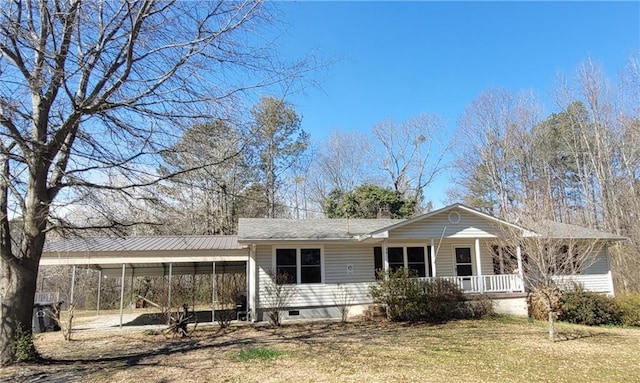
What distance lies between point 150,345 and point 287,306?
517 cm

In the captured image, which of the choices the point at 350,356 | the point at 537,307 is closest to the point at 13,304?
the point at 350,356

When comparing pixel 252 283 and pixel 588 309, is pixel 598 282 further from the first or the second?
pixel 252 283

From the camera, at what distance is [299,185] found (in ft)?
107

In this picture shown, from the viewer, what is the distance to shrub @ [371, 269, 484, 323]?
43.6 ft

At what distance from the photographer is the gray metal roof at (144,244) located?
13670 millimetres

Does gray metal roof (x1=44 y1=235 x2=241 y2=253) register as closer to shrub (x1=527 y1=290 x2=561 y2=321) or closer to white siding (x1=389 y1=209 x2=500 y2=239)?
white siding (x1=389 y1=209 x2=500 y2=239)

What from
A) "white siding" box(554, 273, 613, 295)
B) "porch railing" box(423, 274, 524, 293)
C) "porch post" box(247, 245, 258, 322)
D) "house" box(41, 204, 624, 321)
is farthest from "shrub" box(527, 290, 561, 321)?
"porch post" box(247, 245, 258, 322)

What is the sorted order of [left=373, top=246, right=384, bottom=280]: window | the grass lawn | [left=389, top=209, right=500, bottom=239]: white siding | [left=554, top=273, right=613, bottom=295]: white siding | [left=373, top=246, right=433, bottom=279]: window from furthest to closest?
[left=554, top=273, right=613, bottom=295]: white siding
[left=373, top=246, right=433, bottom=279]: window
[left=373, top=246, right=384, bottom=280]: window
[left=389, top=209, right=500, bottom=239]: white siding
the grass lawn

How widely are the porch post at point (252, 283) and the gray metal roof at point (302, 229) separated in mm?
758

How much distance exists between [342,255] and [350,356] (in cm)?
760

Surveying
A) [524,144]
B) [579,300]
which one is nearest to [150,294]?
[579,300]

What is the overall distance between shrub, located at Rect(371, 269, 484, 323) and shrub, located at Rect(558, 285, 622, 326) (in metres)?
2.53

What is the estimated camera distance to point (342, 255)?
15664 mm

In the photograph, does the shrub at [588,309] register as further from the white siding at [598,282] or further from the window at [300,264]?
the window at [300,264]
